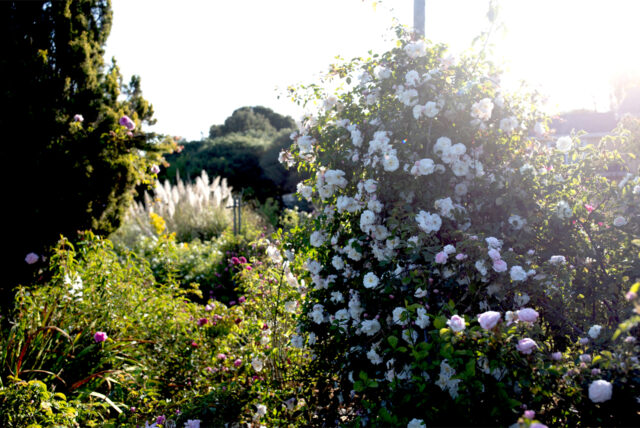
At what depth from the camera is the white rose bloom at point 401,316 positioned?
1.81m

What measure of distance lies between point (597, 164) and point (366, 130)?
3.92ft

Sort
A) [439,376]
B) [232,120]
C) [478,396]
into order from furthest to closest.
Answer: [232,120] < [439,376] < [478,396]

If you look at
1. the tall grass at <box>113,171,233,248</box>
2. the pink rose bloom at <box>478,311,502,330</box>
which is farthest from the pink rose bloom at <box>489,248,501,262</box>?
the tall grass at <box>113,171,233,248</box>

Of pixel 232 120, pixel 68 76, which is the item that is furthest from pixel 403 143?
pixel 232 120

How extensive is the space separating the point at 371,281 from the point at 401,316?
0.99ft

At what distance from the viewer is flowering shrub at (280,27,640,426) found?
6.07 feet

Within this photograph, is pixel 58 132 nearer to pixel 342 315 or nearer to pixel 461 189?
pixel 342 315

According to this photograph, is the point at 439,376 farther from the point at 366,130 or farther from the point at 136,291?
the point at 136,291

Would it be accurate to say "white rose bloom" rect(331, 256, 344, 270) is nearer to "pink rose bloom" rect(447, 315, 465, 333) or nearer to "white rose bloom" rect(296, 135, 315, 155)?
"white rose bloom" rect(296, 135, 315, 155)

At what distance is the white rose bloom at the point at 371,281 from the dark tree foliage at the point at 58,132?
3.12m

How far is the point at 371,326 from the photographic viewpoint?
2.04 m

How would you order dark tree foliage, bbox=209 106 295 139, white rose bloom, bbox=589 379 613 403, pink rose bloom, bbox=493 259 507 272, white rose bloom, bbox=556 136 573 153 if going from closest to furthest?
white rose bloom, bbox=589 379 613 403, pink rose bloom, bbox=493 259 507 272, white rose bloom, bbox=556 136 573 153, dark tree foliage, bbox=209 106 295 139

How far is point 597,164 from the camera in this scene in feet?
7.90

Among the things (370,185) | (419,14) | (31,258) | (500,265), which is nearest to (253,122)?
(31,258)
